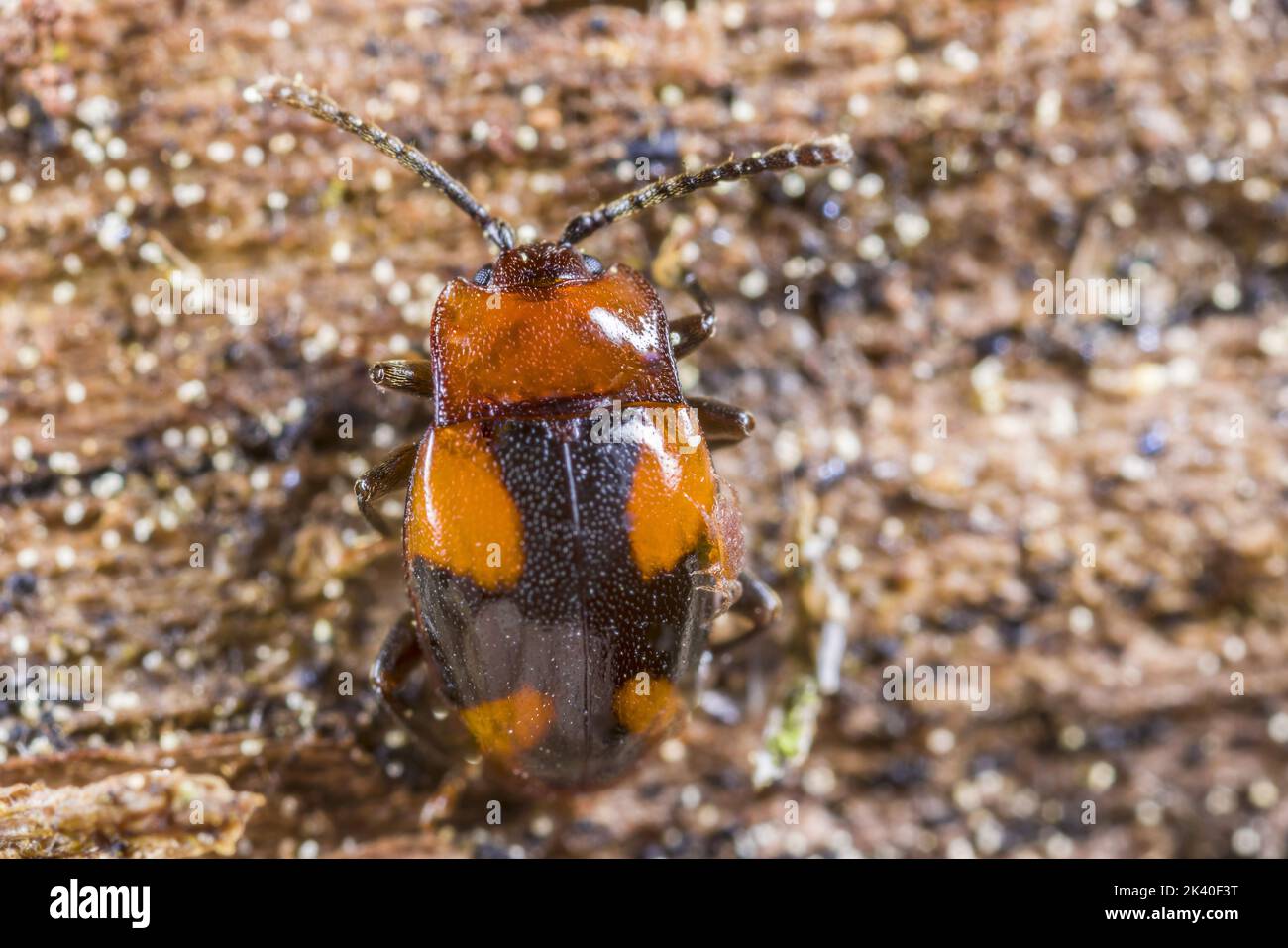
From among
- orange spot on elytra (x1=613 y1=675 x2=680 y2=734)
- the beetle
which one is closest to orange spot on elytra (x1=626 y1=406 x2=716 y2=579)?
the beetle

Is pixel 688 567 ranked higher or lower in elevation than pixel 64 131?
lower

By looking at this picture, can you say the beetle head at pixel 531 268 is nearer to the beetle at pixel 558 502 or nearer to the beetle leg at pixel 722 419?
the beetle at pixel 558 502

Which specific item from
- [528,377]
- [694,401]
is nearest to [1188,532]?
[694,401]

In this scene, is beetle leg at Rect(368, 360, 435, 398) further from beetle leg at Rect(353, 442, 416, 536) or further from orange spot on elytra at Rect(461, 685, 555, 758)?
orange spot on elytra at Rect(461, 685, 555, 758)

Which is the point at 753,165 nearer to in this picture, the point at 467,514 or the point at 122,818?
the point at 467,514

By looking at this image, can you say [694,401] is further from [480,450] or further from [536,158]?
[536,158]

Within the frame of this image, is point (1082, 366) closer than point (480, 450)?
No
